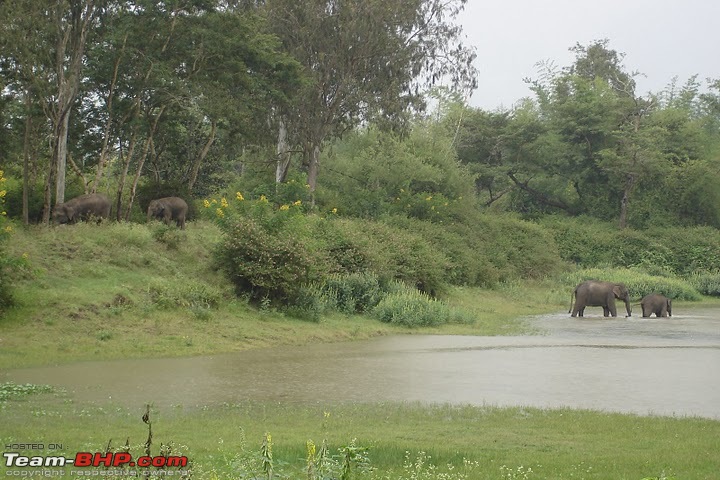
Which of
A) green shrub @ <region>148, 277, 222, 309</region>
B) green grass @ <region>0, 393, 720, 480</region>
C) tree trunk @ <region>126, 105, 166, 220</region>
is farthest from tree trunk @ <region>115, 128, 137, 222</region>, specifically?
green grass @ <region>0, 393, 720, 480</region>

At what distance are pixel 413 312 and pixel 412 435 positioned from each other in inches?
625

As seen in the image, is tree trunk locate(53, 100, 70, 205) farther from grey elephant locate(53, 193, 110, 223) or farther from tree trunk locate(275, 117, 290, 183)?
tree trunk locate(275, 117, 290, 183)

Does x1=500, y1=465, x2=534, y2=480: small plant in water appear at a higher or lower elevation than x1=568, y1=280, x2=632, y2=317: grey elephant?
lower

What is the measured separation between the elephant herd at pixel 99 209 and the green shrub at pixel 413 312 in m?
7.84

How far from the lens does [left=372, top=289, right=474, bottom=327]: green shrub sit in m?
26.1

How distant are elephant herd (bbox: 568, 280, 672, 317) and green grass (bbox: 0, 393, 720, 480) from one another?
20.8 metres

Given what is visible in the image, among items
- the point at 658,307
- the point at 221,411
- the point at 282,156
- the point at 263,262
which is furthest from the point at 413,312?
the point at 282,156

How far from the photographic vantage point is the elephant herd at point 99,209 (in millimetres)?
26406

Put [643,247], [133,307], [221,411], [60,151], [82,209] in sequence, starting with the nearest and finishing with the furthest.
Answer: [221,411]
[133,307]
[60,151]
[82,209]
[643,247]

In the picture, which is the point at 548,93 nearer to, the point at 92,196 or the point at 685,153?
the point at 685,153

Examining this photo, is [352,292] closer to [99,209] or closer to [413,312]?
[413,312]

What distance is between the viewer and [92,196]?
27.2 metres

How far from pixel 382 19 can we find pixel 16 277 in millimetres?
23627

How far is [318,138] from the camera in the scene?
40.0 metres
